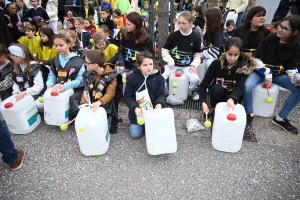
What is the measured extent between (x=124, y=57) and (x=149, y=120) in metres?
1.73

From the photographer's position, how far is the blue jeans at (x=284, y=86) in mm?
2857

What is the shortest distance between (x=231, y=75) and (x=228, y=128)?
0.81 m

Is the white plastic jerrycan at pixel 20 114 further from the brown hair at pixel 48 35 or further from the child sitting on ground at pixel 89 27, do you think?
the child sitting on ground at pixel 89 27

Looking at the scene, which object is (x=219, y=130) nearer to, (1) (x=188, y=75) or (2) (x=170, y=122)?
(2) (x=170, y=122)

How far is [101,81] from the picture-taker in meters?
2.79

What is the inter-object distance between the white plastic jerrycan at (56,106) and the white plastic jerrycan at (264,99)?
2523 millimetres

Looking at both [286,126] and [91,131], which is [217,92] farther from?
[91,131]

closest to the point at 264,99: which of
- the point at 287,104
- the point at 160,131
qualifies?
the point at 287,104

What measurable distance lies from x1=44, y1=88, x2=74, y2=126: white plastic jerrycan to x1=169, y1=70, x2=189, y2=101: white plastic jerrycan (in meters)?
1.49

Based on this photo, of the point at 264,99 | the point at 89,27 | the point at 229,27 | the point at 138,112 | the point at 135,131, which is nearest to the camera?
the point at 138,112

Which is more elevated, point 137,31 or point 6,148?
point 137,31

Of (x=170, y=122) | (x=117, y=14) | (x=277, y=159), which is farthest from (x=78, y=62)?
(x=117, y=14)

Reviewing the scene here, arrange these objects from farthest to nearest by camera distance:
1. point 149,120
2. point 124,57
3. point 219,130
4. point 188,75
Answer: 1. point 124,57
2. point 188,75
3. point 219,130
4. point 149,120

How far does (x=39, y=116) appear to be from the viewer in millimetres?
3100
